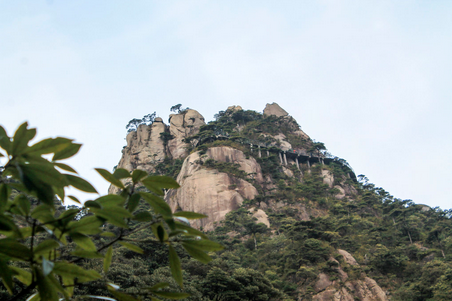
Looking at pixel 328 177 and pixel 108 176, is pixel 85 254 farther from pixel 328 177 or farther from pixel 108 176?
pixel 328 177

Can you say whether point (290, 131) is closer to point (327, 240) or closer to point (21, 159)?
point (327, 240)

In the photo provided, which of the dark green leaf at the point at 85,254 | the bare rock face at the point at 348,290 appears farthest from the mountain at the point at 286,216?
the dark green leaf at the point at 85,254

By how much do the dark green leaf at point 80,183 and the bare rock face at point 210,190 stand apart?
25276 mm

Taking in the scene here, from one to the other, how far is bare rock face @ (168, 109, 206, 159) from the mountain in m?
0.14

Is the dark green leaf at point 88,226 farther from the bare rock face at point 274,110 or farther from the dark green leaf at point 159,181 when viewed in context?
the bare rock face at point 274,110

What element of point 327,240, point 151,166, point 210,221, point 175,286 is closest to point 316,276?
point 327,240

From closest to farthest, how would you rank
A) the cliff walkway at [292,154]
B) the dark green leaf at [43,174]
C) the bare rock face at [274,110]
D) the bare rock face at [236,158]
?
the dark green leaf at [43,174], the bare rock face at [236,158], the cliff walkway at [292,154], the bare rock face at [274,110]

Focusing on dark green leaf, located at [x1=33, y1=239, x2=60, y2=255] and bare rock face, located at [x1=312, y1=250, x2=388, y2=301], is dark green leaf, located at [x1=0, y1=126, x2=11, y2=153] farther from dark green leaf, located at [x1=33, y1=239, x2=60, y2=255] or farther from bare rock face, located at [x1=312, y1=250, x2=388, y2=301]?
bare rock face, located at [x1=312, y1=250, x2=388, y2=301]

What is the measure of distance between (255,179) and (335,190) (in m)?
7.82

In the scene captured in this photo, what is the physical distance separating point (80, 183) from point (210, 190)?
27.9 metres

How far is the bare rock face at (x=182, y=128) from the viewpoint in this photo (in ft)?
127

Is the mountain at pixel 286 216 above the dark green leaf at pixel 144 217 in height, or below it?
above

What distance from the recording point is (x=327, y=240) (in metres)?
19.7

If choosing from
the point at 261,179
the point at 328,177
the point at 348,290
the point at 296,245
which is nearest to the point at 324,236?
the point at 296,245
